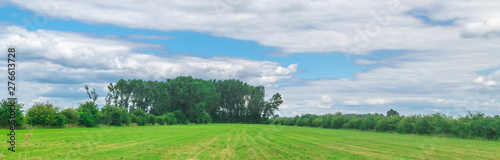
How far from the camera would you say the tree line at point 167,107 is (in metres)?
49.3

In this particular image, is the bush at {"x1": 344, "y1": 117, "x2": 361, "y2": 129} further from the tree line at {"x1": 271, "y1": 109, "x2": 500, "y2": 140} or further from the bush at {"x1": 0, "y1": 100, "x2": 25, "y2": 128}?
the bush at {"x1": 0, "y1": 100, "x2": 25, "y2": 128}

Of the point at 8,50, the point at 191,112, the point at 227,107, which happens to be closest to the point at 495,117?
the point at 8,50

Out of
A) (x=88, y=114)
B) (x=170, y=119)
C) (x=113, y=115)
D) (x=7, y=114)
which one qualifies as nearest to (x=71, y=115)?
(x=88, y=114)

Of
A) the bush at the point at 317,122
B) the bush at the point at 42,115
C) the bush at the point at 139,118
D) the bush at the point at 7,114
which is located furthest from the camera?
the bush at the point at 317,122

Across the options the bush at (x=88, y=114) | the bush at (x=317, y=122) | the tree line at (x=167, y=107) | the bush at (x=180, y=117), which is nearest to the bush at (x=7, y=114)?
the tree line at (x=167, y=107)

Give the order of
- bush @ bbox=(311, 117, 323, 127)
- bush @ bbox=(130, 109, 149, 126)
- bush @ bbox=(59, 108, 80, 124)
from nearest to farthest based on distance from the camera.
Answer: bush @ bbox=(59, 108, 80, 124) < bush @ bbox=(130, 109, 149, 126) < bush @ bbox=(311, 117, 323, 127)

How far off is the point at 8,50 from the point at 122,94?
115m

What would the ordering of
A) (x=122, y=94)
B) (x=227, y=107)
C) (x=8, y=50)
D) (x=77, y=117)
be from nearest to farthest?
(x=8, y=50) < (x=77, y=117) < (x=122, y=94) < (x=227, y=107)

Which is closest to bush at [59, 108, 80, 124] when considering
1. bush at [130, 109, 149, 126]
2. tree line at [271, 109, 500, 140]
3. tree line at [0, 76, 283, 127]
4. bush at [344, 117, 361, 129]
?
tree line at [0, 76, 283, 127]

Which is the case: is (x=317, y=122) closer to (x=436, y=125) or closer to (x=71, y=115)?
(x=436, y=125)

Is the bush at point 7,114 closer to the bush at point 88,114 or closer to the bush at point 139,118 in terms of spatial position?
the bush at point 88,114

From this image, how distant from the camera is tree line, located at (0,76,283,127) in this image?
162 ft

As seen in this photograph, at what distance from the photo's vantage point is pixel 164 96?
121250 millimetres

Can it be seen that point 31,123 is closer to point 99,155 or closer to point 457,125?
point 99,155
